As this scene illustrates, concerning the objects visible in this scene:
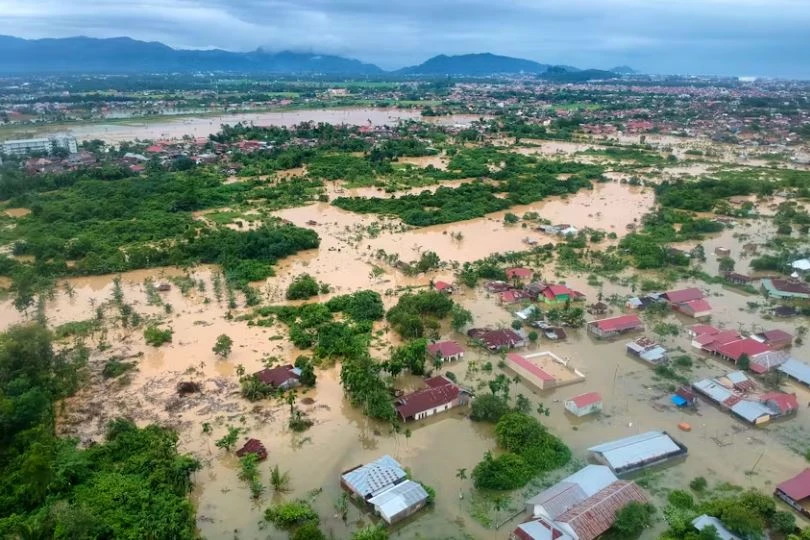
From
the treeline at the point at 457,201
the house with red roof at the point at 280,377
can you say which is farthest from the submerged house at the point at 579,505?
the treeline at the point at 457,201

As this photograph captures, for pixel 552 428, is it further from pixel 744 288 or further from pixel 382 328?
pixel 744 288

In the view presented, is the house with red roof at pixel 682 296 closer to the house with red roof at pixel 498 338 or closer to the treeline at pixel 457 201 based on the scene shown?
the house with red roof at pixel 498 338

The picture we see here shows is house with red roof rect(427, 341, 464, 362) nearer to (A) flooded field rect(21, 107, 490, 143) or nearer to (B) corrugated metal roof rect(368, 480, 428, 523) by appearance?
(B) corrugated metal roof rect(368, 480, 428, 523)

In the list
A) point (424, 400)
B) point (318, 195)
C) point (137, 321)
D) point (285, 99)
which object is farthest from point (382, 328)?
point (285, 99)

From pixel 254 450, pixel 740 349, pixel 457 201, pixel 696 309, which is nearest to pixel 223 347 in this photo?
pixel 254 450

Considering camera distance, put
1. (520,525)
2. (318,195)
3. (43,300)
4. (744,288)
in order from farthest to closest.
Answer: (318,195) → (744,288) → (43,300) → (520,525)

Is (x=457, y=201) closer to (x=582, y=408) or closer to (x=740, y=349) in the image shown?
(x=740, y=349)
